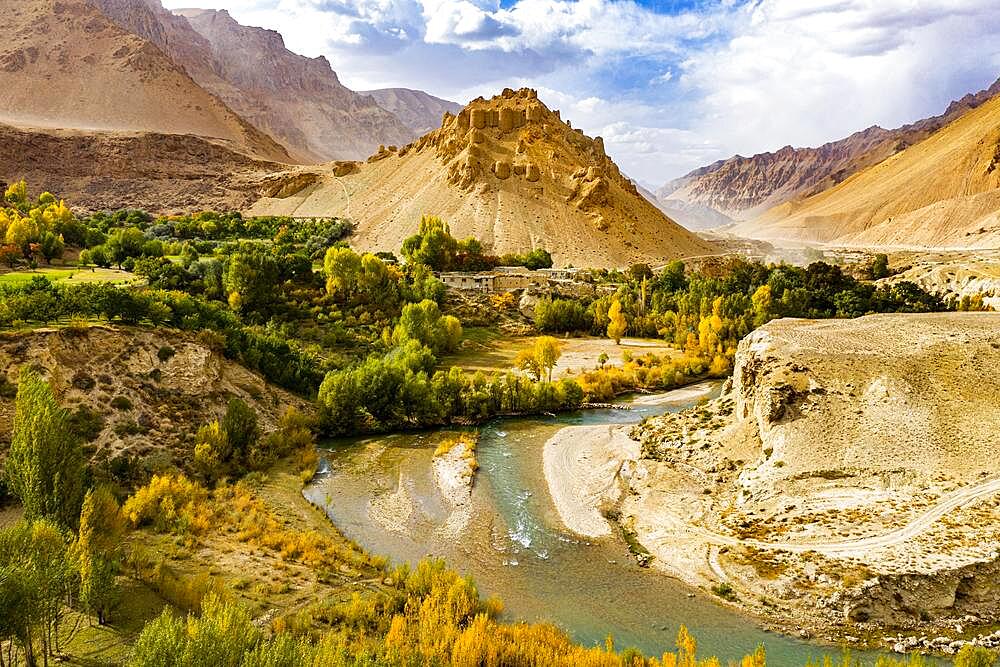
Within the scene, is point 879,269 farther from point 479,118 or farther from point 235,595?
point 235,595

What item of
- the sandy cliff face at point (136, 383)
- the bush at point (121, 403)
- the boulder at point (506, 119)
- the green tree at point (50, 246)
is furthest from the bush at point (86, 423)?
the boulder at point (506, 119)

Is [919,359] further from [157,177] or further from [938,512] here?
[157,177]

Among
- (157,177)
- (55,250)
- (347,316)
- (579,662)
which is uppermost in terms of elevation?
(157,177)

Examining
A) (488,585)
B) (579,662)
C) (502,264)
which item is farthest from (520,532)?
(502,264)

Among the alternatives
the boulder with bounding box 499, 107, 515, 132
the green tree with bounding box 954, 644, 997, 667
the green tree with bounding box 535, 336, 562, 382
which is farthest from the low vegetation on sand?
the boulder with bounding box 499, 107, 515, 132

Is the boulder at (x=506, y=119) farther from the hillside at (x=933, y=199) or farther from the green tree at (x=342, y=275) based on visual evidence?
→ the hillside at (x=933, y=199)

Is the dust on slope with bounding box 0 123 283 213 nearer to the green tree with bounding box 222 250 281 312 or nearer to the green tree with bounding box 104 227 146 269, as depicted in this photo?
the green tree with bounding box 104 227 146 269

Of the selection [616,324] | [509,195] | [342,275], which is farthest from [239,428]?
[509,195]
